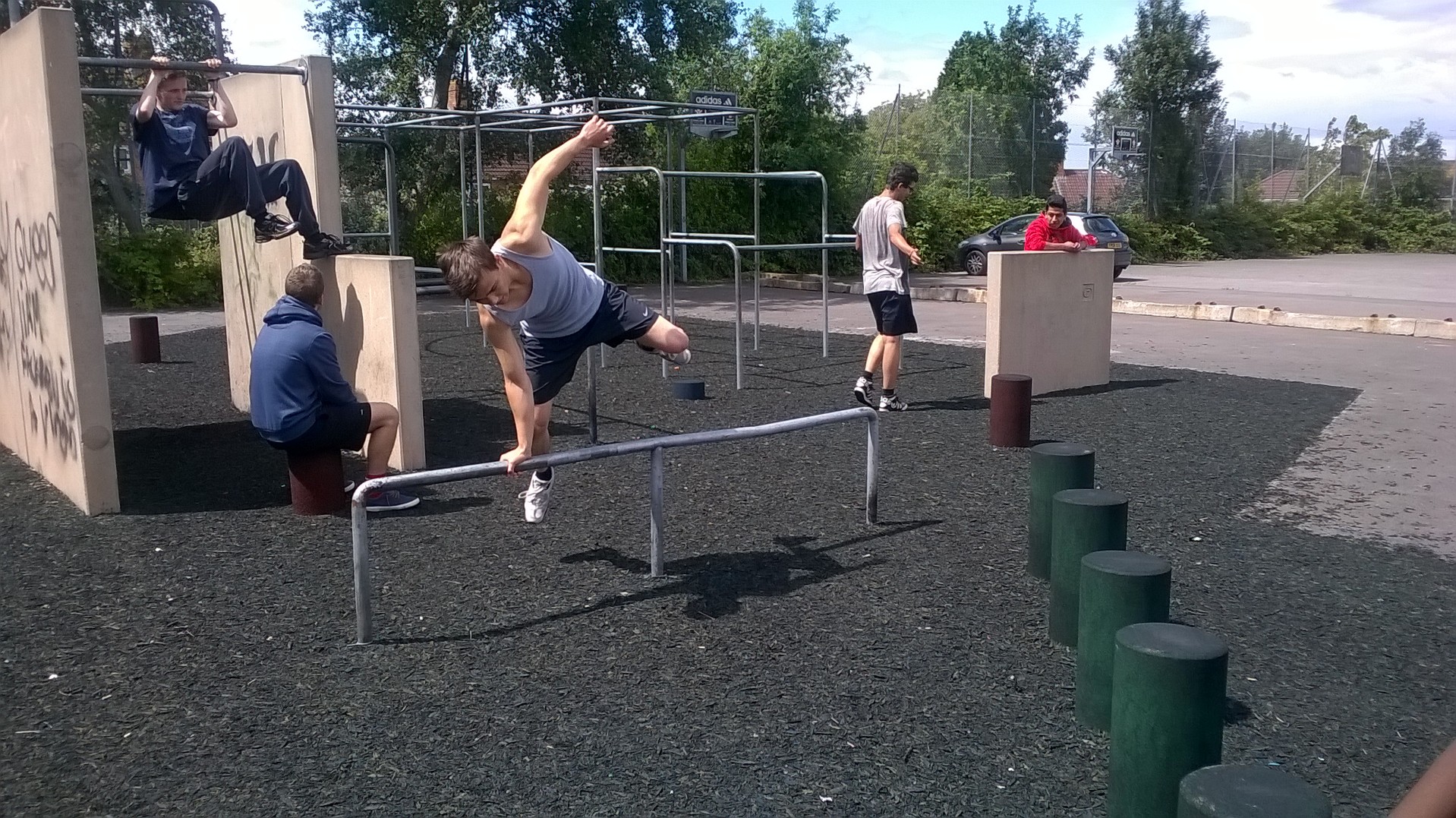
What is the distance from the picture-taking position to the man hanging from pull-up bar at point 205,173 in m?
6.72

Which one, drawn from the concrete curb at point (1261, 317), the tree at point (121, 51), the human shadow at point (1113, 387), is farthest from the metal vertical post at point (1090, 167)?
the tree at point (121, 51)

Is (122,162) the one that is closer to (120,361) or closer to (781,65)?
(120,361)

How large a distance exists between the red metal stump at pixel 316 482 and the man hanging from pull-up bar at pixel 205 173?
157 centimetres

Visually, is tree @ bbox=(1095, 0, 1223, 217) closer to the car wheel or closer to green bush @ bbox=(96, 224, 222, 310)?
the car wheel

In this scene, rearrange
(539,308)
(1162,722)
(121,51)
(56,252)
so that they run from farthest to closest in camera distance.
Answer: (121,51)
(56,252)
(539,308)
(1162,722)

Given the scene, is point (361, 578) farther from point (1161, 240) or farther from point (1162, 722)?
point (1161, 240)

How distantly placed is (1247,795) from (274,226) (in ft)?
20.0

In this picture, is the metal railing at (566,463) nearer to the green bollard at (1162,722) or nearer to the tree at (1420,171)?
the green bollard at (1162,722)

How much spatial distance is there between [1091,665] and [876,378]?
22.1 feet

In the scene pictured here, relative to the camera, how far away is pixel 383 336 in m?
6.65

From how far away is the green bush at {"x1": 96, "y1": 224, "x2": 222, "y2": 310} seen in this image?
Result: 57.8 ft

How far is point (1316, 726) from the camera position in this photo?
3637 millimetres

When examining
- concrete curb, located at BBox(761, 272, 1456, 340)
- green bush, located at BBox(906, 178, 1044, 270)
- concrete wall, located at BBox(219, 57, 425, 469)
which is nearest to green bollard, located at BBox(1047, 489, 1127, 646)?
concrete wall, located at BBox(219, 57, 425, 469)

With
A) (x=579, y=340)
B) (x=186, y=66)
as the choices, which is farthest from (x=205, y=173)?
(x=579, y=340)
